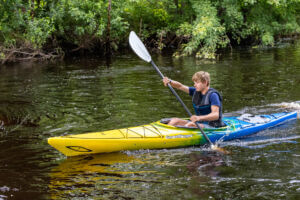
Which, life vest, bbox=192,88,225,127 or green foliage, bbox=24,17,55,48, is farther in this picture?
green foliage, bbox=24,17,55,48

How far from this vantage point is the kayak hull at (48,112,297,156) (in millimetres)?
5156

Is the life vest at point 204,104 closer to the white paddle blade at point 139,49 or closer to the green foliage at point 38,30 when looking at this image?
the white paddle blade at point 139,49

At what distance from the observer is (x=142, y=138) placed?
17.8ft

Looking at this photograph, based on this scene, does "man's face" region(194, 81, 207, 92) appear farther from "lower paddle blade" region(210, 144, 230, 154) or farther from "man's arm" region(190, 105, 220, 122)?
"lower paddle blade" region(210, 144, 230, 154)

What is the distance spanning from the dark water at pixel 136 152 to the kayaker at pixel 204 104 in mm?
413

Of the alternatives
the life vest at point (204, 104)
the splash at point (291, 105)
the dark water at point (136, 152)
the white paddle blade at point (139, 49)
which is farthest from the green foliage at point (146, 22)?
the life vest at point (204, 104)

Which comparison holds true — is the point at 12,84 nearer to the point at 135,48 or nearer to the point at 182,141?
the point at 135,48

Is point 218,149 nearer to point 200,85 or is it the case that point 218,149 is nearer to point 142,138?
point 200,85

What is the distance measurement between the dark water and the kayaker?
1.36 feet

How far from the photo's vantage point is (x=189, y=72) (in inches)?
466

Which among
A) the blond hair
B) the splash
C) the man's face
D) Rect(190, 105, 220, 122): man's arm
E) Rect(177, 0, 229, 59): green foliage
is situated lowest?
the splash

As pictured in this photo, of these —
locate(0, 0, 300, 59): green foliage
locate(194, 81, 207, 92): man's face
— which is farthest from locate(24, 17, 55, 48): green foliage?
locate(194, 81, 207, 92): man's face

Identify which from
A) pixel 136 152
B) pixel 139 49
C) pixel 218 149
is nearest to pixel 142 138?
pixel 136 152

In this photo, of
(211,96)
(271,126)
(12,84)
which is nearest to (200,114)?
(211,96)
